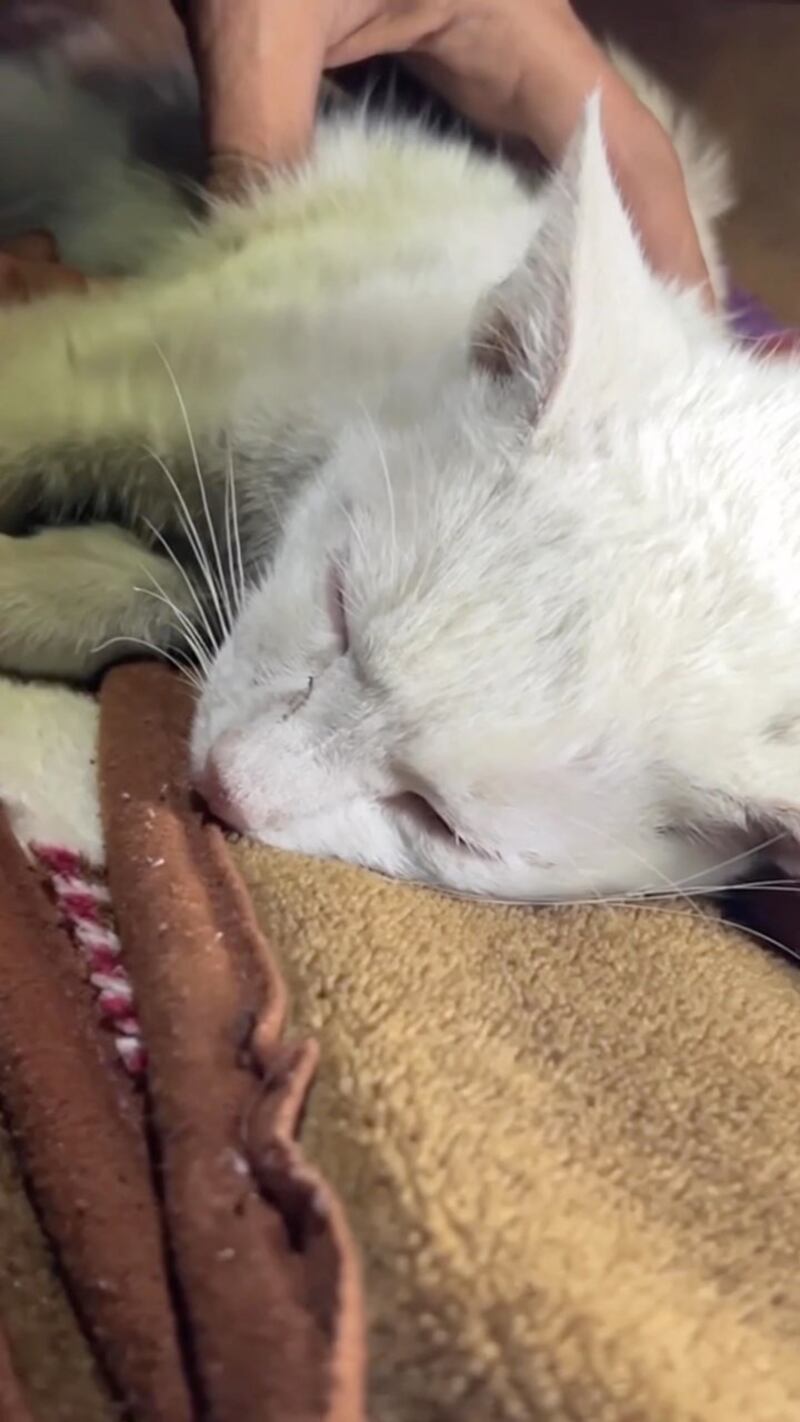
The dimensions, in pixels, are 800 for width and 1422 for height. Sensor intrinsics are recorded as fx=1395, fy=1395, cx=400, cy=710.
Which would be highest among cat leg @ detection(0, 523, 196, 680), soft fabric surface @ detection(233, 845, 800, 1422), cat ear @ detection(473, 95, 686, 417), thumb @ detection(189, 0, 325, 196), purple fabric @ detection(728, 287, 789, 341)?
cat ear @ detection(473, 95, 686, 417)

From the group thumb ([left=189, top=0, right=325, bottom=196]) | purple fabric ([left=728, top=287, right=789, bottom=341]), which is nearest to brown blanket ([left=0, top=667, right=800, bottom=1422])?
thumb ([left=189, top=0, right=325, bottom=196])

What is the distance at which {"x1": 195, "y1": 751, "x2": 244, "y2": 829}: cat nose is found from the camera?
813 millimetres

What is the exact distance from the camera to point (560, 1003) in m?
0.78

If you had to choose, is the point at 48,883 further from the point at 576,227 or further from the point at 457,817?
the point at 576,227

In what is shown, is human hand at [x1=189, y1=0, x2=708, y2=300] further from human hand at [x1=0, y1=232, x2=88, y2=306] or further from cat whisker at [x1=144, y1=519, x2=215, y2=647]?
cat whisker at [x1=144, y1=519, x2=215, y2=647]

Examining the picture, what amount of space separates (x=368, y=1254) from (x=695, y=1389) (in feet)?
0.43

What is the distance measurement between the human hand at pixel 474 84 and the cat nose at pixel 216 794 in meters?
0.62

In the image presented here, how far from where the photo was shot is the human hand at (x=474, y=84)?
1181 millimetres

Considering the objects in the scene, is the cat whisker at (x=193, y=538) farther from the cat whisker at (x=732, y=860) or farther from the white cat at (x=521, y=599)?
the cat whisker at (x=732, y=860)

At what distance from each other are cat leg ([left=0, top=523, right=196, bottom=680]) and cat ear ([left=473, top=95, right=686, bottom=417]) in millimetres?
306

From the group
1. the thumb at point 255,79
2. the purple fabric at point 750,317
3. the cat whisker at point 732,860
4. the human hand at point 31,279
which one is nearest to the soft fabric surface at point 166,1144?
the cat whisker at point 732,860

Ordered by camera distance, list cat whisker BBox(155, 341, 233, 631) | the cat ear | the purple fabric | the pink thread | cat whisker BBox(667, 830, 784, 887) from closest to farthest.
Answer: the pink thread < the cat ear < cat whisker BBox(667, 830, 784, 887) < cat whisker BBox(155, 341, 233, 631) < the purple fabric

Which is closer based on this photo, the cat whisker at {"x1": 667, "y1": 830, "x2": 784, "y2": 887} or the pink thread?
the pink thread

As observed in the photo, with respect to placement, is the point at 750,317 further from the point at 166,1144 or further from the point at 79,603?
the point at 166,1144
